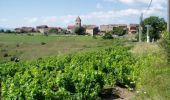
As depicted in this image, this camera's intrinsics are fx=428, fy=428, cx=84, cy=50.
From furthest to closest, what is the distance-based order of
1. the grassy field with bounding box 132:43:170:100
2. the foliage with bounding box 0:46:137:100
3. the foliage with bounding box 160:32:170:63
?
the foliage with bounding box 160:32:170:63 → the grassy field with bounding box 132:43:170:100 → the foliage with bounding box 0:46:137:100

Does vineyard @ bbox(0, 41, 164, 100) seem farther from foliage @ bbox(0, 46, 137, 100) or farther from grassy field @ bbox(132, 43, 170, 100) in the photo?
grassy field @ bbox(132, 43, 170, 100)

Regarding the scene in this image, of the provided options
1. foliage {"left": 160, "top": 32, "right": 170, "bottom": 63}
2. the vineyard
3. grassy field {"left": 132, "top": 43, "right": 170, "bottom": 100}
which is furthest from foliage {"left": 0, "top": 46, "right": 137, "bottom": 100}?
foliage {"left": 160, "top": 32, "right": 170, "bottom": 63}

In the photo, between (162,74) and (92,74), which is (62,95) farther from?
(162,74)

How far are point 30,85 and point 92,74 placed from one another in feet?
9.35

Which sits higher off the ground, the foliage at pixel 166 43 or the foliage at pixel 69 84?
the foliage at pixel 166 43

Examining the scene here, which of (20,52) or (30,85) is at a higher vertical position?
(30,85)

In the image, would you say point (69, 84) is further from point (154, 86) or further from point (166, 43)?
point (166, 43)

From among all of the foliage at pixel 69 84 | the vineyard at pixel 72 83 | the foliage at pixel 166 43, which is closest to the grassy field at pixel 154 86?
the vineyard at pixel 72 83

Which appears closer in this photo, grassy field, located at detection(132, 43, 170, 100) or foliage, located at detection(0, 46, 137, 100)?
foliage, located at detection(0, 46, 137, 100)

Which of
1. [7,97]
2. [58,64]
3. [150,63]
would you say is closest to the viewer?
[7,97]

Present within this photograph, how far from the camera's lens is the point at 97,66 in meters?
18.1

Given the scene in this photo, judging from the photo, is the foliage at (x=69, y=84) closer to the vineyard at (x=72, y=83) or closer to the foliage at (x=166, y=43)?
the vineyard at (x=72, y=83)

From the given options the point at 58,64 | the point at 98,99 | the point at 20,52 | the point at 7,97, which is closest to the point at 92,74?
the point at 98,99

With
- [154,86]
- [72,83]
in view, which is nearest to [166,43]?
[154,86]
